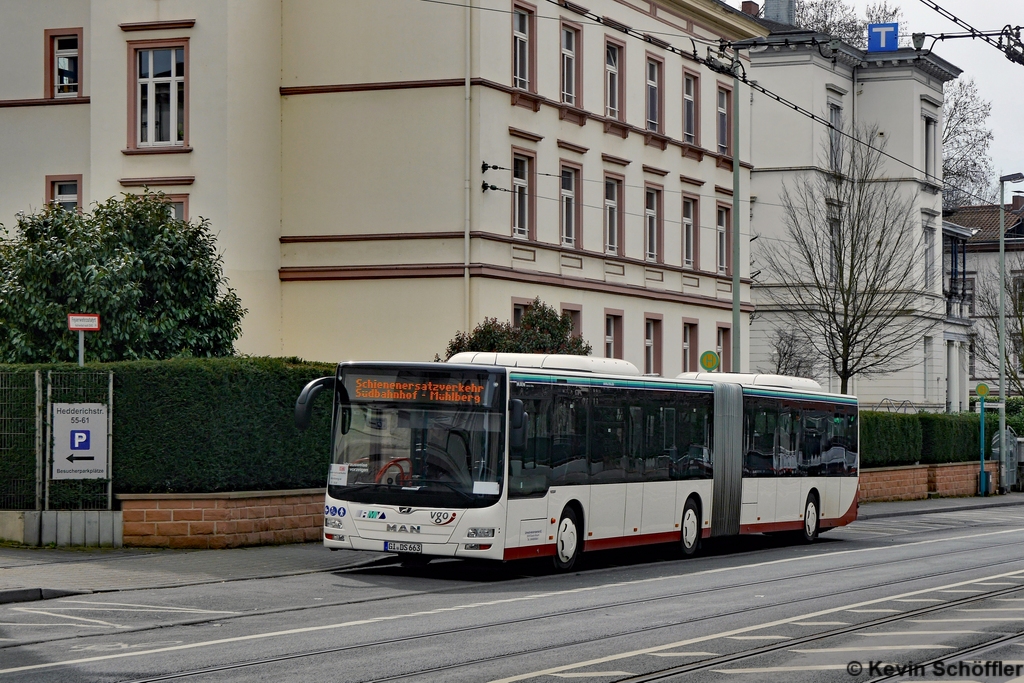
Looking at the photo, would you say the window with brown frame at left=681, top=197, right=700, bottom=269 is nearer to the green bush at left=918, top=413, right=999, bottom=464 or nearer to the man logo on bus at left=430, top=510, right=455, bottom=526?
the green bush at left=918, top=413, right=999, bottom=464

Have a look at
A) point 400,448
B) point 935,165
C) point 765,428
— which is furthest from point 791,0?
point 400,448

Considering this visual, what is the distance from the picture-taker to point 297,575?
64.6ft

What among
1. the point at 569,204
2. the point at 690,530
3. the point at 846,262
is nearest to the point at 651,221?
the point at 569,204

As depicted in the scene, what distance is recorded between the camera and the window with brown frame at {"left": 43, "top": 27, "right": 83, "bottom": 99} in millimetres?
36000

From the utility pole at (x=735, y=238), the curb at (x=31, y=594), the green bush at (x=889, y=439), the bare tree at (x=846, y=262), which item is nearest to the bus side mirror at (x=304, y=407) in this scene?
the curb at (x=31, y=594)

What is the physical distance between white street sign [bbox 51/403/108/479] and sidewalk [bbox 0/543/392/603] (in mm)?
1130

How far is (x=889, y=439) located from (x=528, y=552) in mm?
26268

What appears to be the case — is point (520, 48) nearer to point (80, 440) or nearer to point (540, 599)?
point (80, 440)

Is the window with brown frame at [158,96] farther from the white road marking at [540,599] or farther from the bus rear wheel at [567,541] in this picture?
the white road marking at [540,599]

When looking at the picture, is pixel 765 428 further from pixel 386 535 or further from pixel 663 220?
pixel 663 220

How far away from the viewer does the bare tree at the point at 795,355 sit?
56250 mm

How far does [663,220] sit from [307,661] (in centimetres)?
3177

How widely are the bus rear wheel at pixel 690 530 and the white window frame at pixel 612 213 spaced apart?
15.8 metres

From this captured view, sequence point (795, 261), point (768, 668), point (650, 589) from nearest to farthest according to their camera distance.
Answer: point (768, 668), point (650, 589), point (795, 261)
